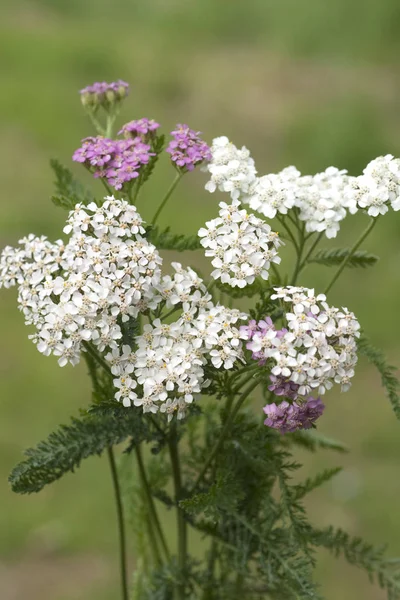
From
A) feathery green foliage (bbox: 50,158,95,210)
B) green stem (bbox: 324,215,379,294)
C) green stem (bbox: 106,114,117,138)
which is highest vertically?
green stem (bbox: 106,114,117,138)

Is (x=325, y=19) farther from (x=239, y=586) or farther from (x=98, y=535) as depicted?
(x=239, y=586)

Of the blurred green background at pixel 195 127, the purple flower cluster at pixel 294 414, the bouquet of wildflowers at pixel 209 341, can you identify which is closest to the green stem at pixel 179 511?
the bouquet of wildflowers at pixel 209 341

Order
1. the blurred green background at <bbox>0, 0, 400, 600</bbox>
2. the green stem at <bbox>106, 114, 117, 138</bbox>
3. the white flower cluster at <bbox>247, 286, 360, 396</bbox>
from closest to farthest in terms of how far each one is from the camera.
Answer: the white flower cluster at <bbox>247, 286, 360, 396</bbox>
the green stem at <bbox>106, 114, 117, 138</bbox>
the blurred green background at <bbox>0, 0, 400, 600</bbox>

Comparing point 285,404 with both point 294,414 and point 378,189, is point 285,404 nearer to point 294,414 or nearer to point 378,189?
point 294,414

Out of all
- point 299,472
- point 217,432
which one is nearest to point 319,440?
point 217,432

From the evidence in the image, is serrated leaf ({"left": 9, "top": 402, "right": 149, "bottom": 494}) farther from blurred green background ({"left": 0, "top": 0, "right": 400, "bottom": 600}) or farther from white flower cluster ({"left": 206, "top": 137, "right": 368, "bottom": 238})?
blurred green background ({"left": 0, "top": 0, "right": 400, "bottom": 600})

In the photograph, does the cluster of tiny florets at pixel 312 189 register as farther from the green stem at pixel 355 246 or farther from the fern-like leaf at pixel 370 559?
the fern-like leaf at pixel 370 559

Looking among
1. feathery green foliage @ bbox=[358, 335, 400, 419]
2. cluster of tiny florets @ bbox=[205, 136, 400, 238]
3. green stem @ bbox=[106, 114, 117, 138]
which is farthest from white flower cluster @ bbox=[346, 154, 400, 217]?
green stem @ bbox=[106, 114, 117, 138]
